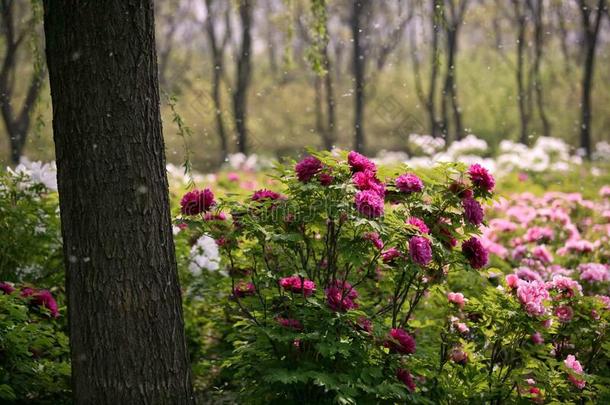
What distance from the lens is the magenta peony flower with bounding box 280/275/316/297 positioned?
10.2 ft

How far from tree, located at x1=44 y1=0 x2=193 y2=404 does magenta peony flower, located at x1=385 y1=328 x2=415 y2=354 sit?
3.23ft

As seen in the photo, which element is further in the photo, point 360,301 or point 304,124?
point 304,124

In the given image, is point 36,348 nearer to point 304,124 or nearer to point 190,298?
point 190,298

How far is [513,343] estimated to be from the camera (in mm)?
→ 3461

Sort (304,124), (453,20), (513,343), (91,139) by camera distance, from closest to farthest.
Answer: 1. (91,139)
2. (513,343)
3. (453,20)
4. (304,124)

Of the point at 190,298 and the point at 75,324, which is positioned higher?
the point at 75,324

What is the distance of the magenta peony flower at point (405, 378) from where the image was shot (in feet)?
10.5

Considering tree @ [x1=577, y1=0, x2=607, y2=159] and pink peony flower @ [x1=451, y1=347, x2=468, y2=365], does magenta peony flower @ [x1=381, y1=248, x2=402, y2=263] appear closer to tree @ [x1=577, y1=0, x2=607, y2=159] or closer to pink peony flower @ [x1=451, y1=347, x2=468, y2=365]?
pink peony flower @ [x1=451, y1=347, x2=468, y2=365]

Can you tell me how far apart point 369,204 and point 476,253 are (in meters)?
0.70

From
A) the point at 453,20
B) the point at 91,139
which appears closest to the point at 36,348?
the point at 91,139

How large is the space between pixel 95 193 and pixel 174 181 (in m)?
9.25

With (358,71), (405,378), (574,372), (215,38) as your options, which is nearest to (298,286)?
(405,378)

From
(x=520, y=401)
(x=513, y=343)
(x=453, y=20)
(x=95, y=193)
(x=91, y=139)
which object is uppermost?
(x=453, y=20)

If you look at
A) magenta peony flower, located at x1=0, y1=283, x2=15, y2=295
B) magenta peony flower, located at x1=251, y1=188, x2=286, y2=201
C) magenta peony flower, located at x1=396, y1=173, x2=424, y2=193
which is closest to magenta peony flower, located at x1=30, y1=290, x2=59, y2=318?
magenta peony flower, located at x1=0, y1=283, x2=15, y2=295
